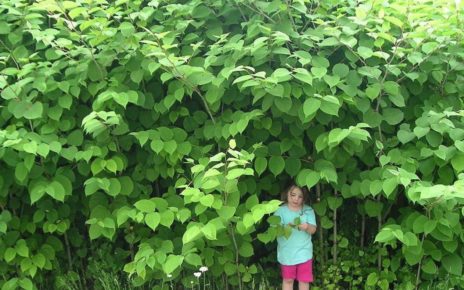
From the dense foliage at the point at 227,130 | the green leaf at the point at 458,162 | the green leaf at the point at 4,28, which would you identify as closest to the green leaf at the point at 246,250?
the dense foliage at the point at 227,130

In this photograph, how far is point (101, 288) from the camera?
3.87 metres

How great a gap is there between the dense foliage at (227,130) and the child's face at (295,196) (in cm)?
12

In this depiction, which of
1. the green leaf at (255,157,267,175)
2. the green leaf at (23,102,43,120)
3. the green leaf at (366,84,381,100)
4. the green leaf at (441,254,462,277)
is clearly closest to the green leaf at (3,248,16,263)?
the green leaf at (23,102,43,120)

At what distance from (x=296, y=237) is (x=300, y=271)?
241 millimetres

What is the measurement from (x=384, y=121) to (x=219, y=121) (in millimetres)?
1018

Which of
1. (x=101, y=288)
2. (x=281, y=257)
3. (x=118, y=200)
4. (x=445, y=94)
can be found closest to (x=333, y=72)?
(x=445, y=94)

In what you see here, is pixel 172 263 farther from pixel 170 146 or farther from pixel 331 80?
pixel 331 80

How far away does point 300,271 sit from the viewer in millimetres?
3535

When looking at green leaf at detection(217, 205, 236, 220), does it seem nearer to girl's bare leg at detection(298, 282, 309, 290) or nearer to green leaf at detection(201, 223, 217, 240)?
green leaf at detection(201, 223, 217, 240)

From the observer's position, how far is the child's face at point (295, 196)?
3436 mm

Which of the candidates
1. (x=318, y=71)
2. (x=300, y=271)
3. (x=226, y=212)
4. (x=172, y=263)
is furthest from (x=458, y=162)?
(x=172, y=263)

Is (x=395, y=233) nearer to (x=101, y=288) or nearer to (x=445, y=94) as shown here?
(x=445, y=94)

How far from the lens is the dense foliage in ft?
10.3

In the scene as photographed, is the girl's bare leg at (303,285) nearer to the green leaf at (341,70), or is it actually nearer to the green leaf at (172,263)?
the green leaf at (172,263)
